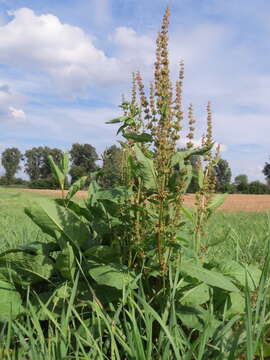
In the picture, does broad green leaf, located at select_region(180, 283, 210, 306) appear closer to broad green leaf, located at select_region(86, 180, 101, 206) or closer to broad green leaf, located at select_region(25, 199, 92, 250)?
broad green leaf, located at select_region(25, 199, 92, 250)

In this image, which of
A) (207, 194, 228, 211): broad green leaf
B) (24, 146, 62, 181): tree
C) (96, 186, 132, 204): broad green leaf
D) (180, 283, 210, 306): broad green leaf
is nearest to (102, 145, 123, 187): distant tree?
(96, 186, 132, 204): broad green leaf

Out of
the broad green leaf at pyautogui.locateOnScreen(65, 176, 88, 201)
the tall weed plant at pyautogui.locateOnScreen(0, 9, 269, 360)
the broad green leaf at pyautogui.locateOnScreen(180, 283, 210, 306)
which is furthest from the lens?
the broad green leaf at pyautogui.locateOnScreen(65, 176, 88, 201)

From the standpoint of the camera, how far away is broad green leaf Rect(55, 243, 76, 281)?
6.16ft

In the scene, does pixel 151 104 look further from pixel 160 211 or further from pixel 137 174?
pixel 160 211

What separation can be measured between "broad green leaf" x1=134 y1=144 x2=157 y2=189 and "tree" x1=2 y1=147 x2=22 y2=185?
334 ft

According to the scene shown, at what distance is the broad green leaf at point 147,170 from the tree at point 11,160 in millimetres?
Result: 101727

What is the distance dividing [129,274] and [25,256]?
0.70 metres

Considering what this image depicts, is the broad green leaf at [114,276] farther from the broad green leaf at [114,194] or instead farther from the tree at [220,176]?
the tree at [220,176]

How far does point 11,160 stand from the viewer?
103625mm

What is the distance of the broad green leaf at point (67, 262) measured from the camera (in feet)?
6.16

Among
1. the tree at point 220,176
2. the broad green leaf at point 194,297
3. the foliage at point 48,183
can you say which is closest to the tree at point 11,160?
the foliage at point 48,183

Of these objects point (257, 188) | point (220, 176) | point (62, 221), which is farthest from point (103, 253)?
point (257, 188)

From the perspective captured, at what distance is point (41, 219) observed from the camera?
207 cm

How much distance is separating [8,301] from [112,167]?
1.00 meters
